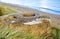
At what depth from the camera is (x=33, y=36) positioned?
1603mm

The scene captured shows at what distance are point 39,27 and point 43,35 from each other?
10cm

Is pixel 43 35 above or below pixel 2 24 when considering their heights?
below

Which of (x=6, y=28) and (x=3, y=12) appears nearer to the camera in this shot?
(x=6, y=28)

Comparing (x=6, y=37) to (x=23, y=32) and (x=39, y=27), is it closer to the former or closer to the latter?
(x=23, y=32)

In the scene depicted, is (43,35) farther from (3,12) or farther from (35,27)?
(3,12)

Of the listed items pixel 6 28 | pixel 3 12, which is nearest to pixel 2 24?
pixel 6 28

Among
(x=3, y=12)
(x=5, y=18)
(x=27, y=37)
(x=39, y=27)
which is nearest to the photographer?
(x=27, y=37)

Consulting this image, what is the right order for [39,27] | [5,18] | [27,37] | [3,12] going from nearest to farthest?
1. [27,37]
2. [39,27]
3. [5,18]
4. [3,12]

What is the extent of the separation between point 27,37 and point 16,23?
21 cm

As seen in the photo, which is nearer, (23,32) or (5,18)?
(23,32)

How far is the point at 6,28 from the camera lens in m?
1.66

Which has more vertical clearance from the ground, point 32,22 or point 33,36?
point 32,22

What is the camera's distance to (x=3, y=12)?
272 centimetres

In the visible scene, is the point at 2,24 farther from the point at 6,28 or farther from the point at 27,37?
the point at 27,37
